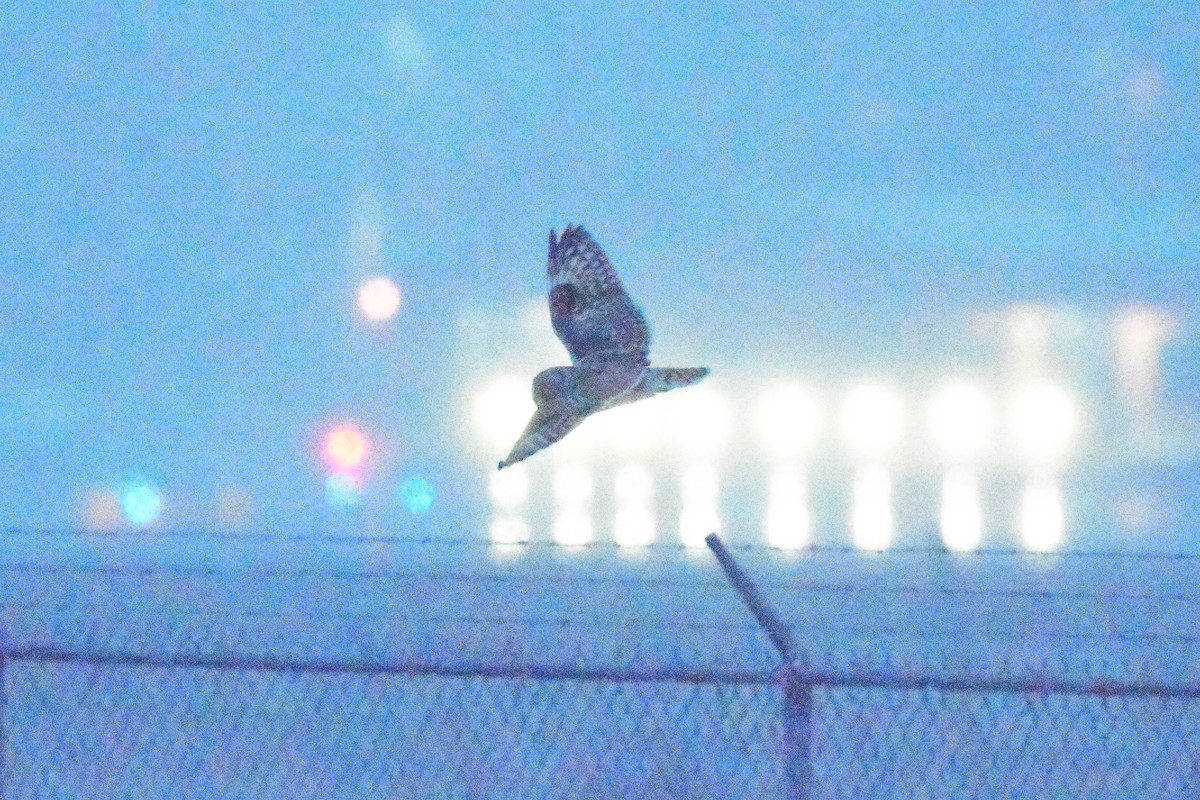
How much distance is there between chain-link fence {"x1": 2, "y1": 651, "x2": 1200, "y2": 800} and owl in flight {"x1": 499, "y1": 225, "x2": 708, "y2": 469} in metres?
1.47

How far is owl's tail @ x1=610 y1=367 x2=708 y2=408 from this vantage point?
911 centimetres

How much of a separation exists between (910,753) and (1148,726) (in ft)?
5.37

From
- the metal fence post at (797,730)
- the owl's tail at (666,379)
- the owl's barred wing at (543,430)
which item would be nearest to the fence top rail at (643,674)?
the metal fence post at (797,730)

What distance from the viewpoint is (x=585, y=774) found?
815 cm

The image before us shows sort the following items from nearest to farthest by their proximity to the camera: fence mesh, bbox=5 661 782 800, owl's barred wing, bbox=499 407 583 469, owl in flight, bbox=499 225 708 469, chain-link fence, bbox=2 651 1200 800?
owl's barred wing, bbox=499 407 583 469 → chain-link fence, bbox=2 651 1200 800 → fence mesh, bbox=5 661 782 800 → owl in flight, bbox=499 225 708 469

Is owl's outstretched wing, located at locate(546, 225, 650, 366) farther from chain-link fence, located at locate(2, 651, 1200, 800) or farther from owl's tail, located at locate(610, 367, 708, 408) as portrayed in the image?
chain-link fence, located at locate(2, 651, 1200, 800)

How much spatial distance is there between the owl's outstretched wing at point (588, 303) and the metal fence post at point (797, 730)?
4949mm

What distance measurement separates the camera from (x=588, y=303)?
9.66 metres

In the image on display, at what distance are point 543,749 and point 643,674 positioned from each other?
3061 mm

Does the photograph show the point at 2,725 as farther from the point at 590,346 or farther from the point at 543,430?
the point at 590,346

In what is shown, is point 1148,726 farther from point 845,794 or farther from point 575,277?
point 575,277

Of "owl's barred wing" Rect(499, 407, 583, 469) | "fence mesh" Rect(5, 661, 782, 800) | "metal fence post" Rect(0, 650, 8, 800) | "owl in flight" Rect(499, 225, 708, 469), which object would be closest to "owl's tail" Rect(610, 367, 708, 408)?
"owl in flight" Rect(499, 225, 708, 469)

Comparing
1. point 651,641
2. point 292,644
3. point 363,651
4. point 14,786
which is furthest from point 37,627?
point 363,651

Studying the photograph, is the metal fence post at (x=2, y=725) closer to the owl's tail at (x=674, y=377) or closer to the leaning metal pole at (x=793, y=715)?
the leaning metal pole at (x=793, y=715)
